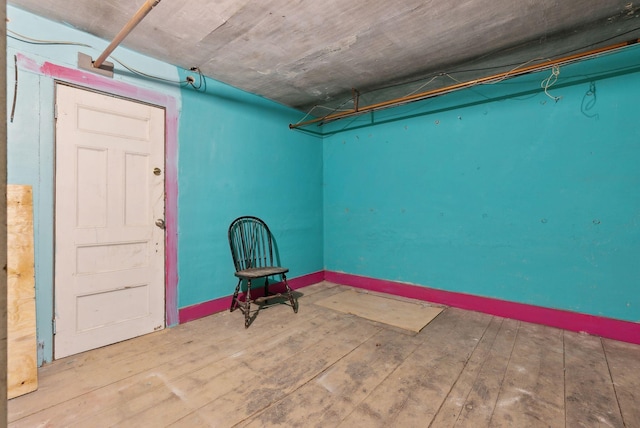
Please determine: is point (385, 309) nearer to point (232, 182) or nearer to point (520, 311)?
point (520, 311)

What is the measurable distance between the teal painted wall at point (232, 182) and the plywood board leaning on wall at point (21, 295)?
1.00 m

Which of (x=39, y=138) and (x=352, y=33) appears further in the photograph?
(x=352, y=33)

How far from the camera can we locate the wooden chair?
282 centimetres

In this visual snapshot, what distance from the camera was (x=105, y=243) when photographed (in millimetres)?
2180

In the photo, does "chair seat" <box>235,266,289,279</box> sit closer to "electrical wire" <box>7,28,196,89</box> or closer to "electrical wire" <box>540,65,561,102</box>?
"electrical wire" <box>7,28,196,89</box>

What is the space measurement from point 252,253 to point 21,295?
1.83 m

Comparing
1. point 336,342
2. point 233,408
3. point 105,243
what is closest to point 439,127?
point 336,342

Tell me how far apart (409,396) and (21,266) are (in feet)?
8.19

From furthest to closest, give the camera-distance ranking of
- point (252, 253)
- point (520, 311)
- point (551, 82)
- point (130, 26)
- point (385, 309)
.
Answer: point (252, 253) → point (385, 309) → point (520, 311) → point (551, 82) → point (130, 26)

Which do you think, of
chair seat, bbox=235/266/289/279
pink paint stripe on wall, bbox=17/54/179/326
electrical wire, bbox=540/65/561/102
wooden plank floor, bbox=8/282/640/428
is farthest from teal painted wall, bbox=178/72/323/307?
electrical wire, bbox=540/65/561/102

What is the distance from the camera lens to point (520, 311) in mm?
2635

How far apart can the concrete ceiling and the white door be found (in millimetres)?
566

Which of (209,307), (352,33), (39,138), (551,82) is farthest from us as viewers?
(209,307)

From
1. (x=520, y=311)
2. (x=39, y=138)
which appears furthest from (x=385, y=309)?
(x=39, y=138)
